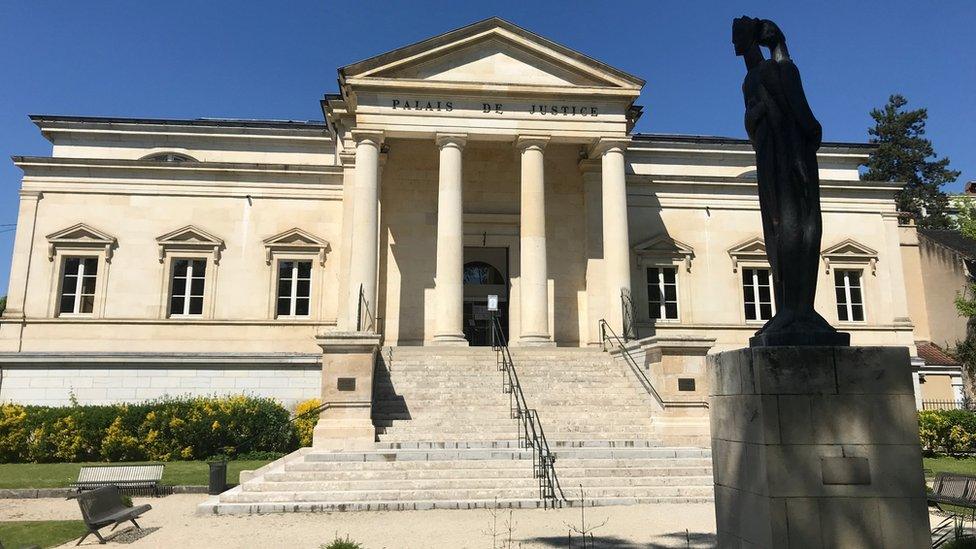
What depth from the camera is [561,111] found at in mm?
24672

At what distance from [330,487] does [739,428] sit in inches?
333

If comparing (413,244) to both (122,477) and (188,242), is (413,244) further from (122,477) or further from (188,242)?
(122,477)

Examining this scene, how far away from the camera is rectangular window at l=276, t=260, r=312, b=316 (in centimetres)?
2558

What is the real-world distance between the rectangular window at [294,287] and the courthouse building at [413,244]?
0.27ft

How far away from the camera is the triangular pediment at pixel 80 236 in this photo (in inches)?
976

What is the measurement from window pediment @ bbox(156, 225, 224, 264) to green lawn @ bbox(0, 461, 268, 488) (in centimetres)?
932

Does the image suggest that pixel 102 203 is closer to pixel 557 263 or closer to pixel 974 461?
pixel 557 263

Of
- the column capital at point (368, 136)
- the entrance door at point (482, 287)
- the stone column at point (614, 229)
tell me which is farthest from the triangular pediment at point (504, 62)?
the entrance door at point (482, 287)

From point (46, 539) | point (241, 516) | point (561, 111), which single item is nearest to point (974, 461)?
point (561, 111)

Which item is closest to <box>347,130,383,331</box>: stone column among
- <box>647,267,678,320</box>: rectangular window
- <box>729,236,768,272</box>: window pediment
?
<box>647,267,678,320</box>: rectangular window

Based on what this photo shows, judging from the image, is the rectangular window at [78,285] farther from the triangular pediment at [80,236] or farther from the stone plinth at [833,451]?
the stone plinth at [833,451]

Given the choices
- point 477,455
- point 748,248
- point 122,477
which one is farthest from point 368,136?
point 748,248

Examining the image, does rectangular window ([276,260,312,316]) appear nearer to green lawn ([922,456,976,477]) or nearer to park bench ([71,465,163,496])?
park bench ([71,465,163,496])

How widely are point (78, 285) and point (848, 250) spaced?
30970 mm
